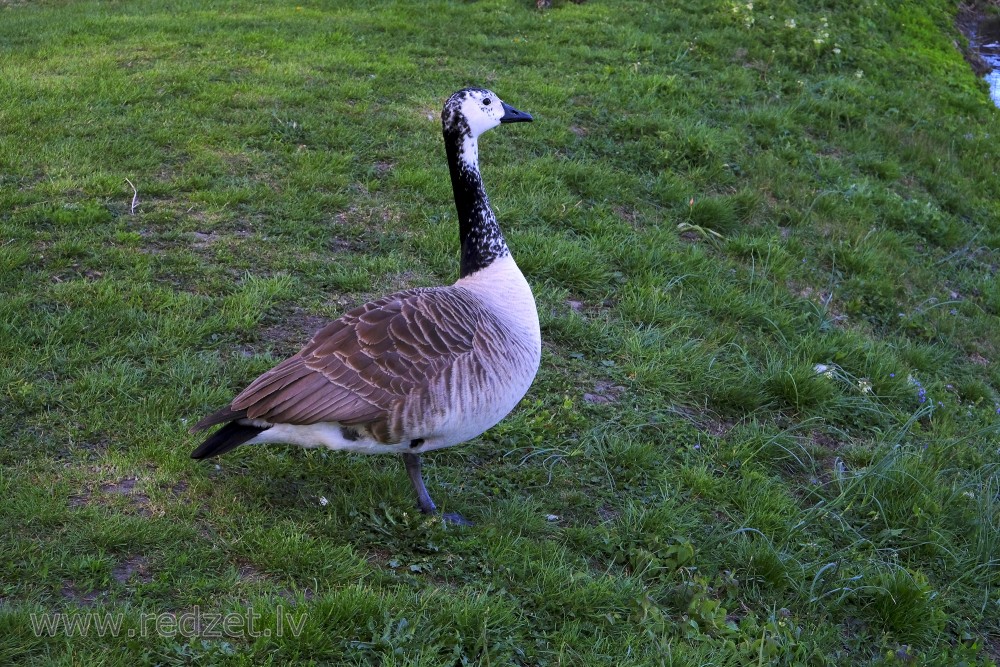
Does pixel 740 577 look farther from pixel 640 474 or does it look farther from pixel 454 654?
pixel 454 654

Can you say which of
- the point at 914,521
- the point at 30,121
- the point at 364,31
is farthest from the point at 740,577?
the point at 364,31

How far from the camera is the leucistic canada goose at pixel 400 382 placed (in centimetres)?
356

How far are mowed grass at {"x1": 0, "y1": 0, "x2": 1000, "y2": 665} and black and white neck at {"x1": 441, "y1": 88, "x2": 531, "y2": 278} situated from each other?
996 millimetres

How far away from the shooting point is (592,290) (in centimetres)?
623

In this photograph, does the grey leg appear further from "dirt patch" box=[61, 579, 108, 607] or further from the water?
the water

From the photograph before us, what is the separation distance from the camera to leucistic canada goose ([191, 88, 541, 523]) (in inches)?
140

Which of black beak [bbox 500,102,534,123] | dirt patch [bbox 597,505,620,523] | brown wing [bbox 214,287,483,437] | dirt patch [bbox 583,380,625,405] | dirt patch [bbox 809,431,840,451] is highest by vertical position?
black beak [bbox 500,102,534,123]

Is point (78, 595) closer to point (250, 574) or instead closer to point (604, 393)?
point (250, 574)

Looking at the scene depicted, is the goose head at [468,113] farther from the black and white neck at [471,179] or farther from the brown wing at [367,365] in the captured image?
the brown wing at [367,365]

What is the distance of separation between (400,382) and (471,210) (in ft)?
3.93

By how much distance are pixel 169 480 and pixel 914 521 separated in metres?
3.87

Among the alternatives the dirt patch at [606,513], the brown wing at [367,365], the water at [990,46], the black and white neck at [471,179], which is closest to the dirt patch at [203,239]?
the black and white neck at [471,179]

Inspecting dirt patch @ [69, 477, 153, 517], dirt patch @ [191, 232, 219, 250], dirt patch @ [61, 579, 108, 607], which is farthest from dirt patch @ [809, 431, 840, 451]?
dirt patch @ [191, 232, 219, 250]

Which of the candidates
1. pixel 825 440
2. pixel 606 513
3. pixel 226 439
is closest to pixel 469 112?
pixel 226 439
